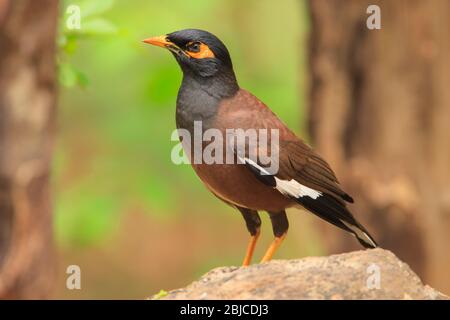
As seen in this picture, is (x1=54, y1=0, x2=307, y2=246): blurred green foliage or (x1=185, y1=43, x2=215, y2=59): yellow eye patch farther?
(x1=54, y1=0, x2=307, y2=246): blurred green foliage

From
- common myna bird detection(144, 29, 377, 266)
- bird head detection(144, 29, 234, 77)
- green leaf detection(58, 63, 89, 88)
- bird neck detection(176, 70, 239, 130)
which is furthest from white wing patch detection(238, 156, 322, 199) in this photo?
green leaf detection(58, 63, 89, 88)

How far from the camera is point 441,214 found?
8.07 meters

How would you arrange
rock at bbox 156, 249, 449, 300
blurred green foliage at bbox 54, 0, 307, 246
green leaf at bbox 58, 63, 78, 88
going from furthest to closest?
blurred green foliage at bbox 54, 0, 307, 246 → green leaf at bbox 58, 63, 78, 88 → rock at bbox 156, 249, 449, 300

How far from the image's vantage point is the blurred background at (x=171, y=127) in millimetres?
5543

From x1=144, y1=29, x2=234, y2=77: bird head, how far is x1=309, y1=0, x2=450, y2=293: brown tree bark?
3.81m

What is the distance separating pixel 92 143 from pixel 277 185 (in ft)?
27.0

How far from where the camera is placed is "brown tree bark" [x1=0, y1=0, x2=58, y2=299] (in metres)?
5.44

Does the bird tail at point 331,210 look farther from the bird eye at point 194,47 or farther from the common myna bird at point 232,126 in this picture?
the bird eye at point 194,47

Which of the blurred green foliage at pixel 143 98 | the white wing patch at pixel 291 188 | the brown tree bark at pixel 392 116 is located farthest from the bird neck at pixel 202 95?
the blurred green foliage at pixel 143 98

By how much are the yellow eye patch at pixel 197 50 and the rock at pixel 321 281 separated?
1.11m

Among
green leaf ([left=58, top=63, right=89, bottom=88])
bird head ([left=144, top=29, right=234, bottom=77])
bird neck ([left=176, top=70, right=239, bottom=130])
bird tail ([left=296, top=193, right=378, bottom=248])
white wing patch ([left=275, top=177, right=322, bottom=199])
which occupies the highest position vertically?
bird head ([left=144, top=29, right=234, bottom=77])

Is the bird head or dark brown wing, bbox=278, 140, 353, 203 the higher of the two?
the bird head

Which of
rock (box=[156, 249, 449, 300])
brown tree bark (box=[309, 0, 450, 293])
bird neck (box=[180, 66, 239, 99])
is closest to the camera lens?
rock (box=[156, 249, 449, 300])

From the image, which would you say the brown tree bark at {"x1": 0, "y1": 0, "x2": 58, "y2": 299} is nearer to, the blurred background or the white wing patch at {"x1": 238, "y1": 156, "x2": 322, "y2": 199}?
the blurred background
